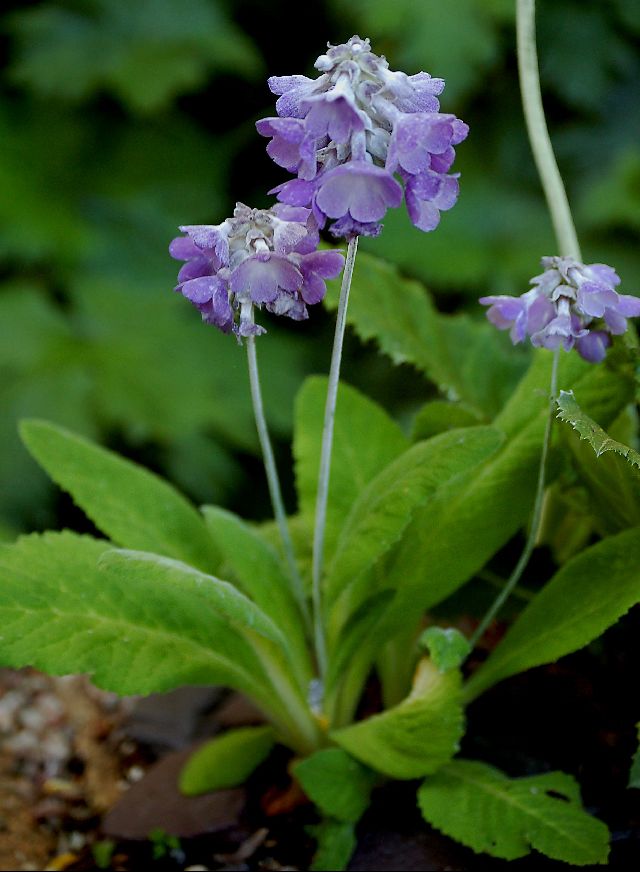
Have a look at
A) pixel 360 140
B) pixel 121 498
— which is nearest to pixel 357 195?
pixel 360 140

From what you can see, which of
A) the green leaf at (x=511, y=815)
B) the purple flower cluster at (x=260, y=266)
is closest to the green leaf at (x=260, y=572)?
the green leaf at (x=511, y=815)

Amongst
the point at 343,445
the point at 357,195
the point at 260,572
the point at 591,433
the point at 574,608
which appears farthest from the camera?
the point at 343,445

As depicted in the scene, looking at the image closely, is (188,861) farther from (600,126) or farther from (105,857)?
(600,126)

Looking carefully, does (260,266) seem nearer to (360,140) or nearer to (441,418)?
(360,140)

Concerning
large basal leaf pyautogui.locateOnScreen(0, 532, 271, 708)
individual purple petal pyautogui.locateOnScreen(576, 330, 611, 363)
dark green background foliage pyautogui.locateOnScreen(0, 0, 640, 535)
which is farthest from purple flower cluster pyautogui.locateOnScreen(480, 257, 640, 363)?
dark green background foliage pyautogui.locateOnScreen(0, 0, 640, 535)

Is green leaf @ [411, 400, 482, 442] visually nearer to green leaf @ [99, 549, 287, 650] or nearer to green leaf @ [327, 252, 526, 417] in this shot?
green leaf @ [327, 252, 526, 417]
